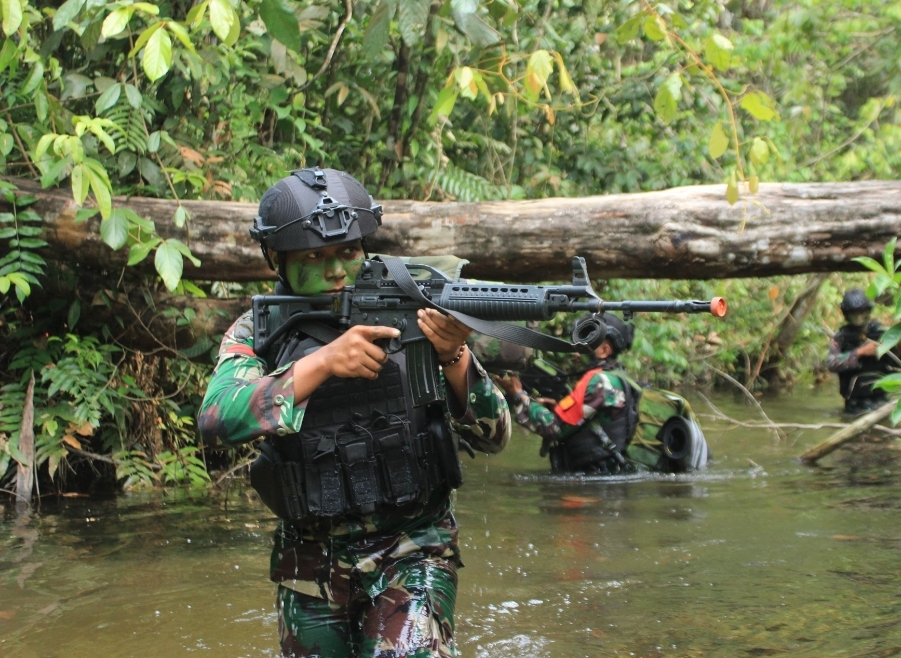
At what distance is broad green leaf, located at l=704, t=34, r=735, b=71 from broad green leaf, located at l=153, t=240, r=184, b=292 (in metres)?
2.83

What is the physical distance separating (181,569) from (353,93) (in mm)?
4640

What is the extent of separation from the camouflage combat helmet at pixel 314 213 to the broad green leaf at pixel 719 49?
7.73 ft

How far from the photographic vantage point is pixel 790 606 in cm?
468

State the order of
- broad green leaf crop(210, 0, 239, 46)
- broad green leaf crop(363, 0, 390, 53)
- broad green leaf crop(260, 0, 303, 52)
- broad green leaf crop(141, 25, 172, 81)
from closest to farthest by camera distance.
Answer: broad green leaf crop(210, 0, 239, 46) → broad green leaf crop(141, 25, 172, 81) → broad green leaf crop(260, 0, 303, 52) → broad green leaf crop(363, 0, 390, 53)

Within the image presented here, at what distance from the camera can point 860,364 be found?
1069cm

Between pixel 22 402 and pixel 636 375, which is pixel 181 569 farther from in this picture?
pixel 636 375

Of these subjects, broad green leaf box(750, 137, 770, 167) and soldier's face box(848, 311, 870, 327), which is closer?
broad green leaf box(750, 137, 770, 167)

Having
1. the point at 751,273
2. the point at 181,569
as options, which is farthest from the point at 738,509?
the point at 181,569

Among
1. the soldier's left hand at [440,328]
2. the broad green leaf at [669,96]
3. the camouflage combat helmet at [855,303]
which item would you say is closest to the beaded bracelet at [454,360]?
the soldier's left hand at [440,328]

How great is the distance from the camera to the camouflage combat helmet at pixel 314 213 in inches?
124

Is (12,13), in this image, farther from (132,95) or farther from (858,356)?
(858,356)

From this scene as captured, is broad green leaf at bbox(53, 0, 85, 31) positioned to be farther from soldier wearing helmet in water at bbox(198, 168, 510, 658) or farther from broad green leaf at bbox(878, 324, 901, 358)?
broad green leaf at bbox(878, 324, 901, 358)

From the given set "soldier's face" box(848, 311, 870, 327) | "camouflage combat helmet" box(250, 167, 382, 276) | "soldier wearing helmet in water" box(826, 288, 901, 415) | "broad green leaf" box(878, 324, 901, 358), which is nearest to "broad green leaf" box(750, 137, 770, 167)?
"broad green leaf" box(878, 324, 901, 358)

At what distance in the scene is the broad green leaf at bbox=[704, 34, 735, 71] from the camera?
4.88 metres
